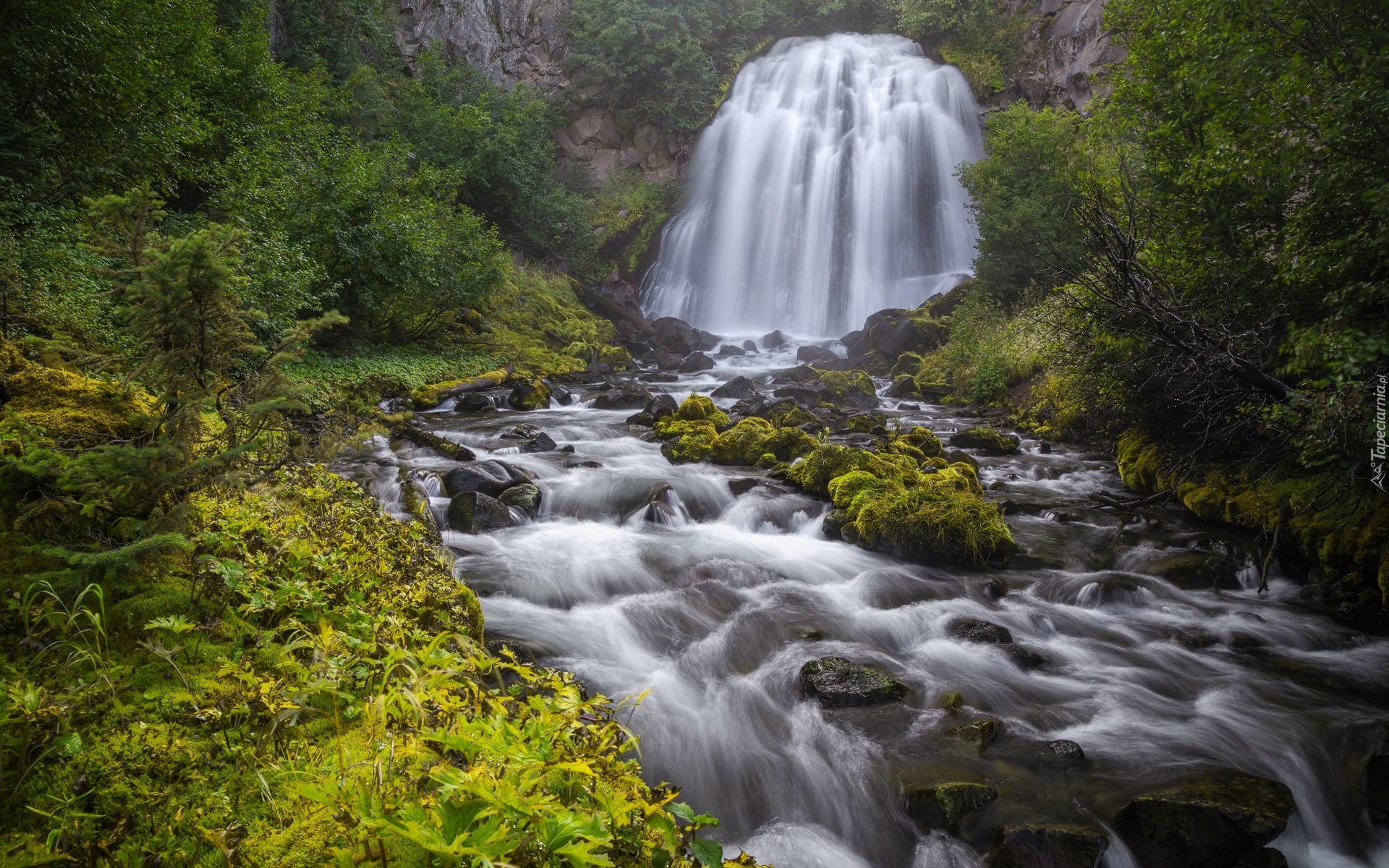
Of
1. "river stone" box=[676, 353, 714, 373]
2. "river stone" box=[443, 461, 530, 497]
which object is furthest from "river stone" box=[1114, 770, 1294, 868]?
"river stone" box=[676, 353, 714, 373]

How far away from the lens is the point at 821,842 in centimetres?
407

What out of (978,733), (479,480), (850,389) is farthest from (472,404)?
(978,733)

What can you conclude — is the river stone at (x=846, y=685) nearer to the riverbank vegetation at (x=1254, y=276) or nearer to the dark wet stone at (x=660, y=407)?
the riverbank vegetation at (x=1254, y=276)

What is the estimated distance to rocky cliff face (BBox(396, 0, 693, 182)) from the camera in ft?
110

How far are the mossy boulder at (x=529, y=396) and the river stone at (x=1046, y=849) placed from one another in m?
14.6

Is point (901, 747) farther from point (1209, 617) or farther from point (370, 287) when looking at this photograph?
point (370, 287)

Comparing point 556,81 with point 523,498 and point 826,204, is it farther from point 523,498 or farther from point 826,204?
point 523,498

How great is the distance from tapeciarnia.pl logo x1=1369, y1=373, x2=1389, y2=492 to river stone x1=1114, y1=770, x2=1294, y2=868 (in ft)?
9.22

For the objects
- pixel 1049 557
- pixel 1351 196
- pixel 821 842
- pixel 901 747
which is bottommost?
pixel 821 842

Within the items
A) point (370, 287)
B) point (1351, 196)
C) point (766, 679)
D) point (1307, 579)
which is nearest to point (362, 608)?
point (766, 679)

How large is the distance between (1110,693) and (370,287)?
15689 mm

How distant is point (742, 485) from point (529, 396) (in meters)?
8.46

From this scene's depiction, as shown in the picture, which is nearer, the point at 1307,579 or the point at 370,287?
the point at 1307,579

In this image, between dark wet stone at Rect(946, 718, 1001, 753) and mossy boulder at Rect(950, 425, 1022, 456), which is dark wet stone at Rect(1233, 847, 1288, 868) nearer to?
dark wet stone at Rect(946, 718, 1001, 753)
